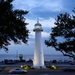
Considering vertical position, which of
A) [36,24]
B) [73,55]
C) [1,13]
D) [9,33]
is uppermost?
[36,24]

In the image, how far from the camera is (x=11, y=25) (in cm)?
1346

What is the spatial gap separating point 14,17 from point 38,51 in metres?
45.6

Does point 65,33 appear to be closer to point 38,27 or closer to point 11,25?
point 11,25

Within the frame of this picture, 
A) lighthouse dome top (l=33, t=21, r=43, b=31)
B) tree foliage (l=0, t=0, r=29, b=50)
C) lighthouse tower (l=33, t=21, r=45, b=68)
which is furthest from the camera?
lighthouse dome top (l=33, t=21, r=43, b=31)

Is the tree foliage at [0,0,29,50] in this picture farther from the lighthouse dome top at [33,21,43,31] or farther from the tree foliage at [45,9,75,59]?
the lighthouse dome top at [33,21,43,31]

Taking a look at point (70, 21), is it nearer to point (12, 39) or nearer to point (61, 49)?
point (61, 49)

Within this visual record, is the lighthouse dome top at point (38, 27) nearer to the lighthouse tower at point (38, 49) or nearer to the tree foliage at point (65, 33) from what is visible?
the lighthouse tower at point (38, 49)

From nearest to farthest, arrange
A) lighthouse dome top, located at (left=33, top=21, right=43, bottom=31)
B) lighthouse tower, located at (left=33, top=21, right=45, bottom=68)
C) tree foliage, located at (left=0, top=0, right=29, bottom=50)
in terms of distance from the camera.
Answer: tree foliage, located at (left=0, top=0, right=29, bottom=50)
lighthouse tower, located at (left=33, top=21, right=45, bottom=68)
lighthouse dome top, located at (left=33, top=21, right=43, bottom=31)

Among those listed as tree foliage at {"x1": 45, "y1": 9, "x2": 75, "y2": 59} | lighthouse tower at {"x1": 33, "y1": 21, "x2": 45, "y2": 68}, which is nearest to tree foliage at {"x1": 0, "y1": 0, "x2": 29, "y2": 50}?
tree foliage at {"x1": 45, "y1": 9, "x2": 75, "y2": 59}

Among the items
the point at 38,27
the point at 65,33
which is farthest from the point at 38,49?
the point at 65,33

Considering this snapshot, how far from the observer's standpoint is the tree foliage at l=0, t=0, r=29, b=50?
13.1m

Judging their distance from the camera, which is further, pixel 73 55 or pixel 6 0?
pixel 73 55

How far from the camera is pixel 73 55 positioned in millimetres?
14984

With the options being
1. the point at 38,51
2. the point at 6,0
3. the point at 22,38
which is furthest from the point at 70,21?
the point at 38,51
